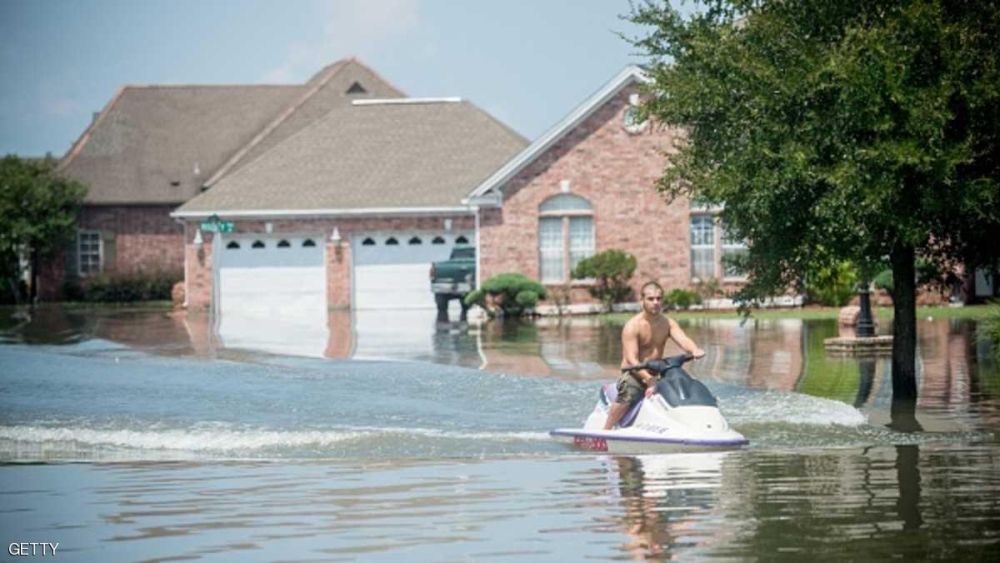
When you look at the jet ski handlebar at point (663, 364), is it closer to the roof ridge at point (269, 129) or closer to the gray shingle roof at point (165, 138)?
the roof ridge at point (269, 129)

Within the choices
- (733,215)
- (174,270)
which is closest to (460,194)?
(174,270)

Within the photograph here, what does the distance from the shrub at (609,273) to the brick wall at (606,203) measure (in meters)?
0.49

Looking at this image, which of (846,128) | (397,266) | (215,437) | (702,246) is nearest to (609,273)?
(702,246)

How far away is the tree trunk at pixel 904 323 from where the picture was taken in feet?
69.9

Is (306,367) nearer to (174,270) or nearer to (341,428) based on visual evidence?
(341,428)

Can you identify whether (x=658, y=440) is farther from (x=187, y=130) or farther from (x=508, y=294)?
(x=187, y=130)

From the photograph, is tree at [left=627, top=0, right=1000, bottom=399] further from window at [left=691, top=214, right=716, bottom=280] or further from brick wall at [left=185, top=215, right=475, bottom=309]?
brick wall at [left=185, top=215, right=475, bottom=309]

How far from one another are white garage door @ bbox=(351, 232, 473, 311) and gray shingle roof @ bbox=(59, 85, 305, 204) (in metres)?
12.0

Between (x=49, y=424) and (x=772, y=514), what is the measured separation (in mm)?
11064

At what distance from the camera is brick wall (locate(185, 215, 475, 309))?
176 ft

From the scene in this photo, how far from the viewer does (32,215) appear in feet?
203

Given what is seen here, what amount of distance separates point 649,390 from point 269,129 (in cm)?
4827

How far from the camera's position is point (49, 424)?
21234 millimetres

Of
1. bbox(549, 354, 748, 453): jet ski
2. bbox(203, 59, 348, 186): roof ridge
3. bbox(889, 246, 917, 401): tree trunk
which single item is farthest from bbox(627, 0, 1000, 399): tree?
bbox(203, 59, 348, 186): roof ridge
